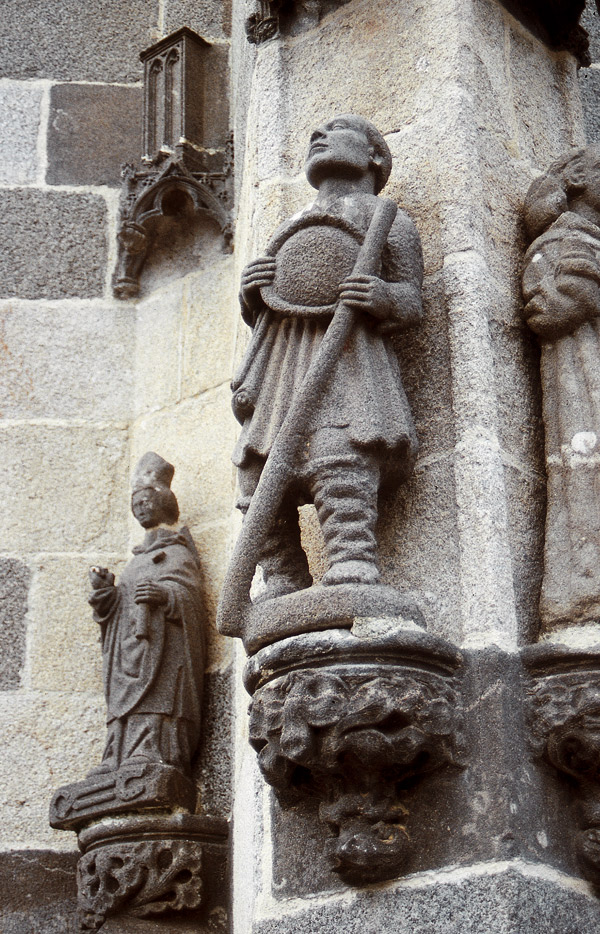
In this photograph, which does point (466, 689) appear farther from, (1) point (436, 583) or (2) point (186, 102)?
(2) point (186, 102)

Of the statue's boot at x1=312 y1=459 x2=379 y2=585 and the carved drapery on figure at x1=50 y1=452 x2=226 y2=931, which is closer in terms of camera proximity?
the statue's boot at x1=312 y1=459 x2=379 y2=585

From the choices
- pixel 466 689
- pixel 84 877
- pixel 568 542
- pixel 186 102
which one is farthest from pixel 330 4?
pixel 84 877

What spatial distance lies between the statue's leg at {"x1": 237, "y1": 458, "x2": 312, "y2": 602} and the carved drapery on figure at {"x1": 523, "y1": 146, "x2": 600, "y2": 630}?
0.51 metres

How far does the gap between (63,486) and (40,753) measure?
0.85 m

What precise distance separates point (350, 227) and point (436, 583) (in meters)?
0.81

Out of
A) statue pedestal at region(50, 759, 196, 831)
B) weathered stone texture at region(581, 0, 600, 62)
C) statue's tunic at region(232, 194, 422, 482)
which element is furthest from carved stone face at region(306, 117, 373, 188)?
weathered stone texture at region(581, 0, 600, 62)

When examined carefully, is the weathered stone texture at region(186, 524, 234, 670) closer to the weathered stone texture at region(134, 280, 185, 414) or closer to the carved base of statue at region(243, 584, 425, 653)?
the weathered stone texture at region(134, 280, 185, 414)

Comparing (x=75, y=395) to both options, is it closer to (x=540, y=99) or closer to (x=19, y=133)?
(x=19, y=133)

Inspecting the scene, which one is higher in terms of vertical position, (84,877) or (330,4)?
(330,4)

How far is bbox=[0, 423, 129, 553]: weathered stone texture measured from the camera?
4.19m

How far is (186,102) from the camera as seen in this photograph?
4660 millimetres

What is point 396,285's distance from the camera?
2.96 metres

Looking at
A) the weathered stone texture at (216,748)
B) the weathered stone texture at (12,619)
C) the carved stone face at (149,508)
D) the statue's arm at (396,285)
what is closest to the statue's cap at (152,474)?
the carved stone face at (149,508)

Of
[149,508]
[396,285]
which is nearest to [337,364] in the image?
[396,285]
